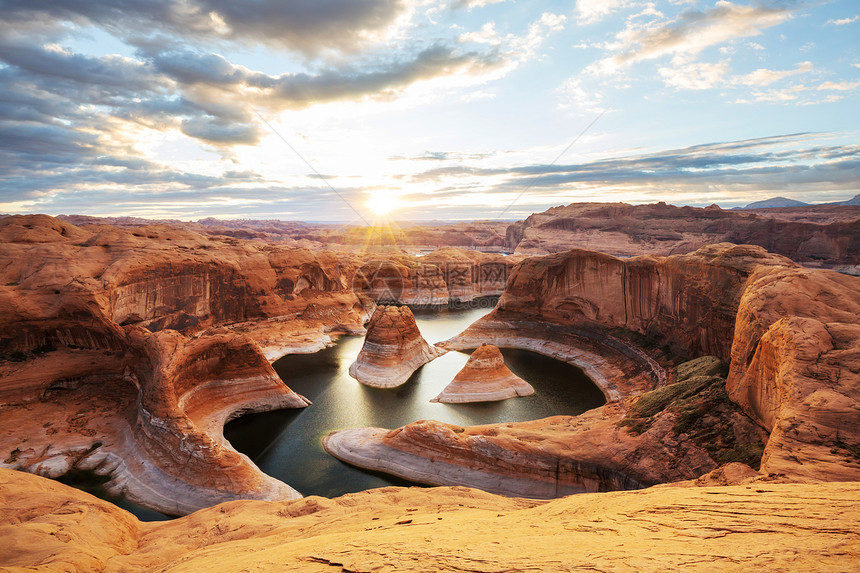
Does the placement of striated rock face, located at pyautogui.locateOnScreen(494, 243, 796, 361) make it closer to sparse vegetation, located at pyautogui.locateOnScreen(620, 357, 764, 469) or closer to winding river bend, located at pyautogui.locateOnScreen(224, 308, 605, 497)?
winding river bend, located at pyautogui.locateOnScreen(224, 308, 605, 497)

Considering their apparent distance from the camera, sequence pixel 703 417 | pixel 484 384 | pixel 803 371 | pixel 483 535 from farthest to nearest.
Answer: pixel 484 384, pixel 703 417, pixel 803 371, pixel 483 535

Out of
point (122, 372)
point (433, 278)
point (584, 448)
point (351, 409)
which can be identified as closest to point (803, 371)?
point (584, 448)

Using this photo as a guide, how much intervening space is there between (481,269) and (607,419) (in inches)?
1864

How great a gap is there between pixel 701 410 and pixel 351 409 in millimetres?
17797

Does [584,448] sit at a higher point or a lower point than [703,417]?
lower

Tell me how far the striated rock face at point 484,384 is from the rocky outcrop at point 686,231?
128 feet

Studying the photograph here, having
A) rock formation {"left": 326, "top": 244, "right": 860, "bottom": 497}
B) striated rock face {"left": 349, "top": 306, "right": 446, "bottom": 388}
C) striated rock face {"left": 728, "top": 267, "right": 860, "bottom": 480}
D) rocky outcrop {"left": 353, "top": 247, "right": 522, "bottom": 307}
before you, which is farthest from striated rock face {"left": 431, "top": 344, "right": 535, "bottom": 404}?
rocky outcrop {"left": 353, "top": 247, "right": 522, "bottom": 307}

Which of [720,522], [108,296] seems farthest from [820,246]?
[108,296]

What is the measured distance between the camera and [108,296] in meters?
23.1

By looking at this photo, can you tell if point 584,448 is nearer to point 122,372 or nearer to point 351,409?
point 351,409

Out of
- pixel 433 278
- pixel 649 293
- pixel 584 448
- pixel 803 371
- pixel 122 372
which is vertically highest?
pixel 803 371

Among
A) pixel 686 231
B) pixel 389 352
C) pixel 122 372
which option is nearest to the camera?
pixel 122 372

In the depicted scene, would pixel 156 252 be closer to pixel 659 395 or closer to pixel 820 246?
pixel 659 395

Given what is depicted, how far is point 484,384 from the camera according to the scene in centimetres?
2427
